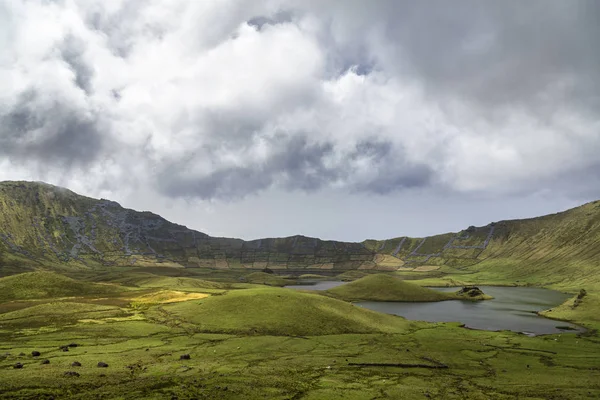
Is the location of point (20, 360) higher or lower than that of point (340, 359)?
higher

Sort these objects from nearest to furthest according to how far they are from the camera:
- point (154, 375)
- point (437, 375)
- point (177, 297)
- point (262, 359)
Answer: point (154, 375)
point (437, 375)
point (262, 359)
point (177, 297)

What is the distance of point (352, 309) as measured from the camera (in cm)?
9150

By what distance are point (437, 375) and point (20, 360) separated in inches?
1904

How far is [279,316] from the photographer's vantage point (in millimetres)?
77062

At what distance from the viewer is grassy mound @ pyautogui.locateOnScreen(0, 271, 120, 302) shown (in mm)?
99312

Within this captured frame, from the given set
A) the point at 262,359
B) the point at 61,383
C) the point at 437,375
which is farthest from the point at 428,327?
the point at 61,383

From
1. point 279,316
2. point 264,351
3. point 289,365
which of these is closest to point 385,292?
point 279,316

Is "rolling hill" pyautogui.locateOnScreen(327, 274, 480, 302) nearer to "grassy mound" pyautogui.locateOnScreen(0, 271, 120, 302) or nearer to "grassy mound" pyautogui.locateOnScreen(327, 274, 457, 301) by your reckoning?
"grassy mound" pyautogui.locateOnScreen(327, 274, 457, 301)

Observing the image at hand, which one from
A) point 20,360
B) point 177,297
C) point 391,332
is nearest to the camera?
point 20,360

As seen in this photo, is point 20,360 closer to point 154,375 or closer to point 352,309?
point 154,375

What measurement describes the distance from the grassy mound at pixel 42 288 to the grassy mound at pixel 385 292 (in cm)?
9121

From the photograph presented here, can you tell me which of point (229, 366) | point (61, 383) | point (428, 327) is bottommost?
point (428, 327)

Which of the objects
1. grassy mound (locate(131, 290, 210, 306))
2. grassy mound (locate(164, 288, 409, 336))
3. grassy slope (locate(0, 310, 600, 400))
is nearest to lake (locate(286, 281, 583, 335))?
grassy slope (locate(0, 310, 600, 400))

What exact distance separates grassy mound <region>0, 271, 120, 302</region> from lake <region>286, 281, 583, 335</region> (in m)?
92.1
